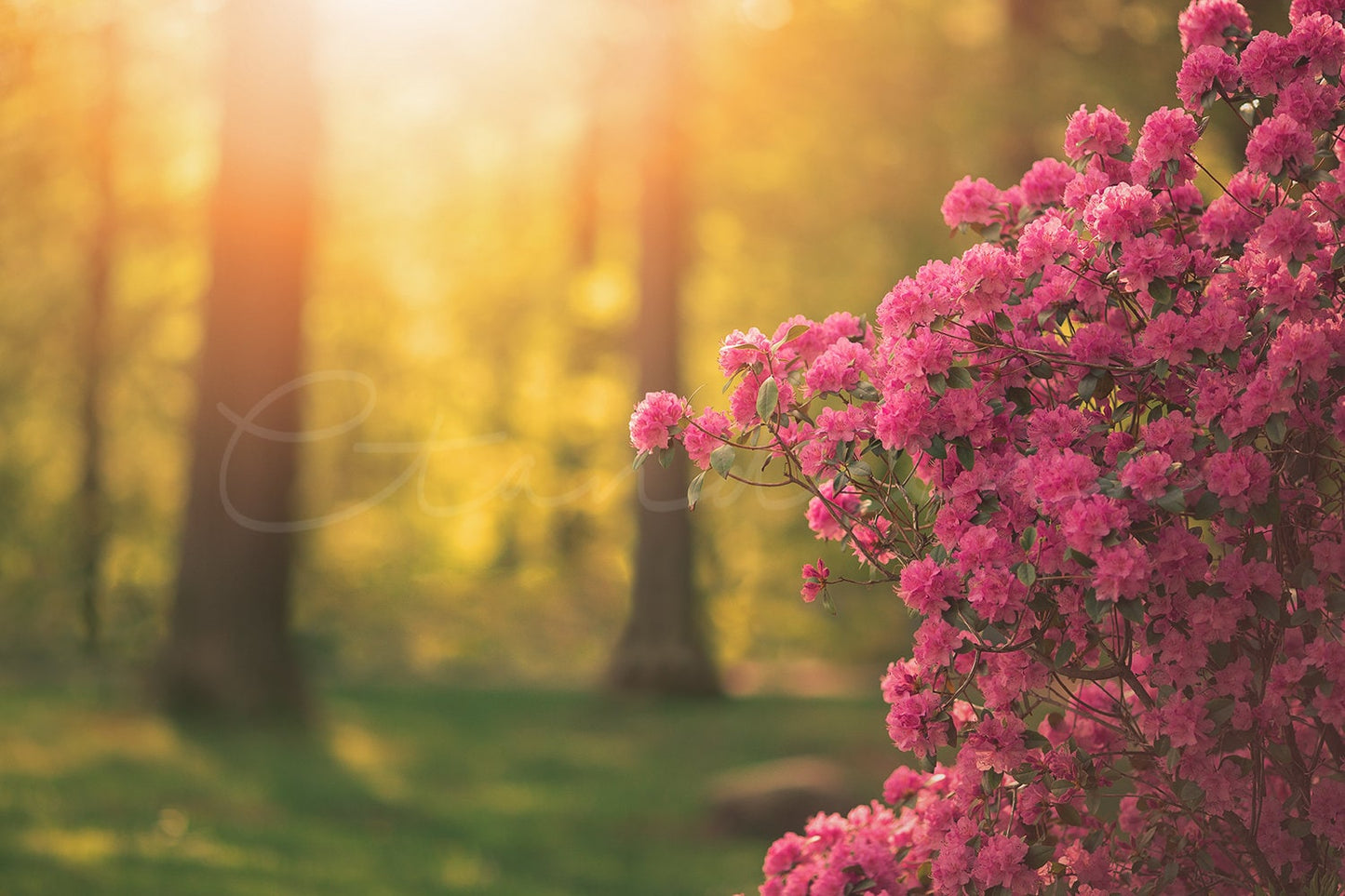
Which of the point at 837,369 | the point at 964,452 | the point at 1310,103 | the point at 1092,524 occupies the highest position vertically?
the point at 1310,103

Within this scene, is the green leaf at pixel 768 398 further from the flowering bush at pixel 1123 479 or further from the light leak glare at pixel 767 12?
the light leak glare at pixel 767 12

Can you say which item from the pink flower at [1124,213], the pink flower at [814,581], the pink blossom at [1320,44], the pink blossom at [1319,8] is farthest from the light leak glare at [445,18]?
A: the pink flower at [1124,213]

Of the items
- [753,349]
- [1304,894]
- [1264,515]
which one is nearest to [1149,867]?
[1304,894]

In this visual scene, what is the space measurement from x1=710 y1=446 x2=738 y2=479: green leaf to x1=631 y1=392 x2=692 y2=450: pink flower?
0.12 metres

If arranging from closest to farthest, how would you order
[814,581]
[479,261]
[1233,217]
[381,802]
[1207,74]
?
[1207,74] < [1233,217] < [814,581] < [381,802] < [479,261]

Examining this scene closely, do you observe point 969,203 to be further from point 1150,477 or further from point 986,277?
point 1150,477

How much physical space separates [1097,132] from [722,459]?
1.21 metres

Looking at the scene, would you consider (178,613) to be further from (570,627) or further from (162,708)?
(570,627)

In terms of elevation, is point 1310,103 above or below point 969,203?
below

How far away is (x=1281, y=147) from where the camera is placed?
3.08 meters

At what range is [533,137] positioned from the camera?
936 inches

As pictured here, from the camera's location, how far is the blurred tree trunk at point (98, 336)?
1830cm

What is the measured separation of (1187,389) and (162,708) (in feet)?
28.0

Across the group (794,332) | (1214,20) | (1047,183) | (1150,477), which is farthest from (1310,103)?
(794,332)
